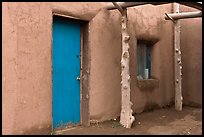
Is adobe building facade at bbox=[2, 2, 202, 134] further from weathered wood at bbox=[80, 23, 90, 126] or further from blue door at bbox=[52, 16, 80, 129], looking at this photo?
blue door at bbox=[52, 16, 80, 129]

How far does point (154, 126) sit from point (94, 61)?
1.88 meters

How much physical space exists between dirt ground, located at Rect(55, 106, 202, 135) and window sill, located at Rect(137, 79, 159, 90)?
2.16 feet

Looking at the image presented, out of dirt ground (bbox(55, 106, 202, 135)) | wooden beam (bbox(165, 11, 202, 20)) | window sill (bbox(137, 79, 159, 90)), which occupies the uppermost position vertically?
wooden beam (bbox(165, 11, 202, 20))

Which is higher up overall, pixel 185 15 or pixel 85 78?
pixel 185 15

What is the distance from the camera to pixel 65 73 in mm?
6422

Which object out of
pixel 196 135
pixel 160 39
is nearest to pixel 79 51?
pixel 196 135

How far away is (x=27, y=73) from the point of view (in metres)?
5.43

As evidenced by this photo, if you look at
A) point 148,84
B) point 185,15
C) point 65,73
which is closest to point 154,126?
point 148,84

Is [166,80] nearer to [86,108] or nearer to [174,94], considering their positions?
[174,94]

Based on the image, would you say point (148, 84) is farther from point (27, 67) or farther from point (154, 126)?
point (27, 67)

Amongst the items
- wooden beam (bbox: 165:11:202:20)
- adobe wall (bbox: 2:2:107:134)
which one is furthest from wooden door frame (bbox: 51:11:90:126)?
wooden beam (bbox: 165:11:202:20)

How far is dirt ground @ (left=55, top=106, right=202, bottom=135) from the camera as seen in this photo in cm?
637

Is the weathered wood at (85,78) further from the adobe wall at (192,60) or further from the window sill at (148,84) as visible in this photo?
the adobe wall at (192,60)

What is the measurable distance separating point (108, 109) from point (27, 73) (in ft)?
8.07
